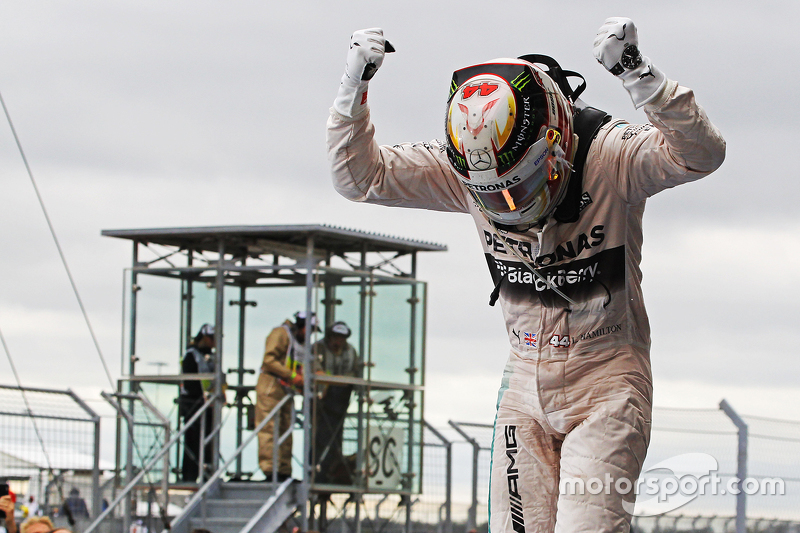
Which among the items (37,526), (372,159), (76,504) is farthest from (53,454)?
(372,159)

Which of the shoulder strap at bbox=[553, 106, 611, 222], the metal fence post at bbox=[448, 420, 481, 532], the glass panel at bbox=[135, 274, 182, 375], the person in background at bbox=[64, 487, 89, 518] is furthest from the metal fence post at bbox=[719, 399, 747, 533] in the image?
the glass panel at bbox=[135, 274, 182, 375]

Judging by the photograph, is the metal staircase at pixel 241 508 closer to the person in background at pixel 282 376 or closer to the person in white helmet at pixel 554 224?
the person in background at pixel 282 376

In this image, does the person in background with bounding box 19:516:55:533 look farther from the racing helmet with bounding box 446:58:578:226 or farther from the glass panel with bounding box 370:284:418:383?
the glass panel with bounding box 370:284:418:383

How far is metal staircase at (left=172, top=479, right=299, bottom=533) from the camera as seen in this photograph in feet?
40.9

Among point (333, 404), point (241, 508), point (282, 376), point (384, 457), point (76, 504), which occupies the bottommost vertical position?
point (241, 508)

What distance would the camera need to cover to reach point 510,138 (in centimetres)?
359

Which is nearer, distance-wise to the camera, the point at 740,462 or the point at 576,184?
the point at 576,184

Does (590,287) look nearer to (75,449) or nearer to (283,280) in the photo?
(75,449)

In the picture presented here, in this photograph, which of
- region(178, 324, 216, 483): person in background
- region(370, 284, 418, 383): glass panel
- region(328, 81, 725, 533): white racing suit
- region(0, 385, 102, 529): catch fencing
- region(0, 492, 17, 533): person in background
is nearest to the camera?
region(328, 81, 725, 533): white racing suit

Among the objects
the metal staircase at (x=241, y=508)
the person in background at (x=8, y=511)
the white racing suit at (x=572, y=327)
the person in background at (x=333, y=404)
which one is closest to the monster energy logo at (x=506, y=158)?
the white racing suit at (x=572, y=327)

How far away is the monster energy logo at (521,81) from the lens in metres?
3.65

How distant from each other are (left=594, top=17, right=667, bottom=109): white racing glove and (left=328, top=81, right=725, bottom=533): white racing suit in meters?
0.24

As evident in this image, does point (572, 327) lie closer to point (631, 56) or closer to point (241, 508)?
point (631, 56)

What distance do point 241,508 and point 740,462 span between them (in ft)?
19.1
